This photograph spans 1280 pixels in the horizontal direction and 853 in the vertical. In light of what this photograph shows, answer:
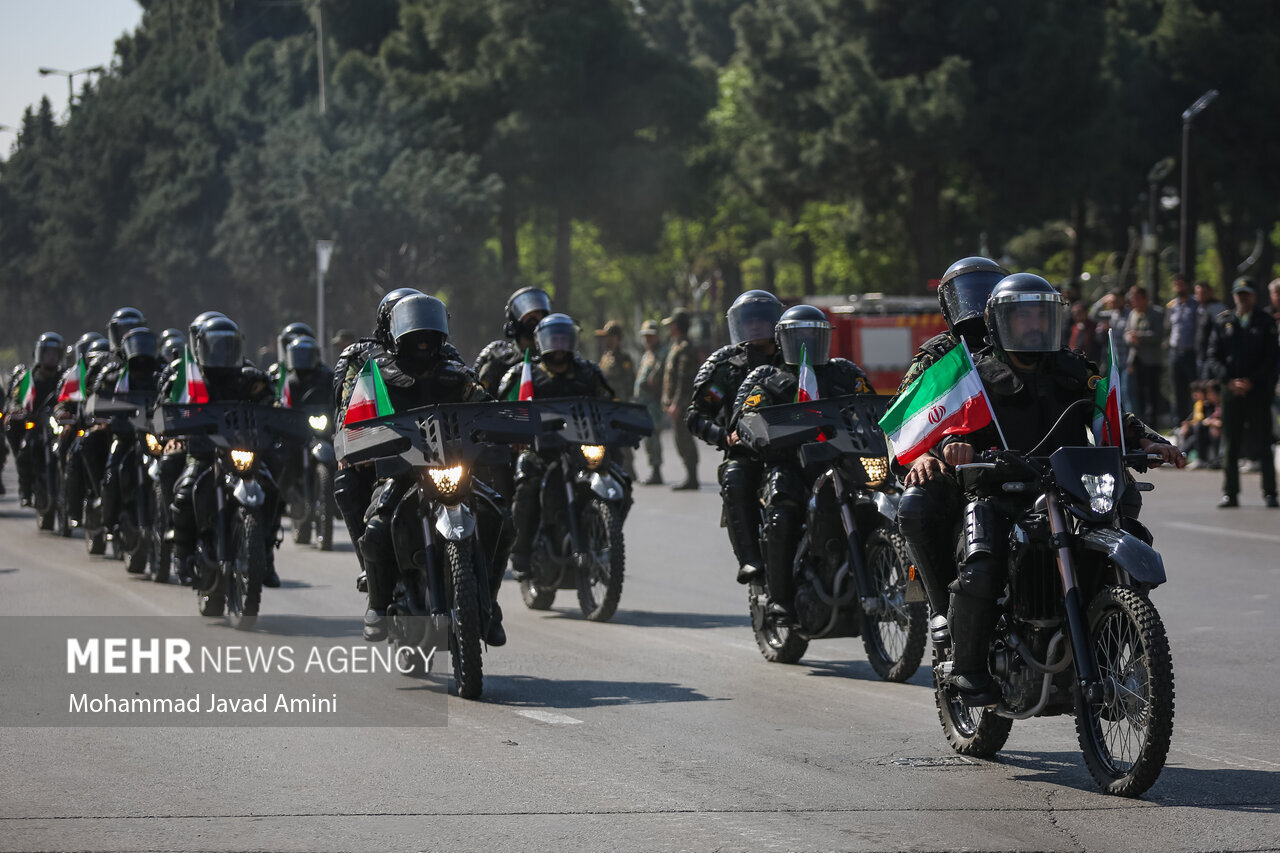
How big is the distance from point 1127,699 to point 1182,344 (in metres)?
17.7

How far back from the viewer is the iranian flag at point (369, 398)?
29.6 feet

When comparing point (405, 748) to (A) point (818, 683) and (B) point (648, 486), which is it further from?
(B) point (648, 486)

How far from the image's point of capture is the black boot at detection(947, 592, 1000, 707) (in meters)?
6.75

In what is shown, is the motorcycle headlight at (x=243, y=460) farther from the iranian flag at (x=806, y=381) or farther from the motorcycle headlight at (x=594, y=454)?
the iranian flag at (x=806, y=381)

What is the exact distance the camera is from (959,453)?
6516 millimetres

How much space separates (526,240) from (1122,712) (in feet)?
238

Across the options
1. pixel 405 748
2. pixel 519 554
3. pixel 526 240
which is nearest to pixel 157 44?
pixel 526 240

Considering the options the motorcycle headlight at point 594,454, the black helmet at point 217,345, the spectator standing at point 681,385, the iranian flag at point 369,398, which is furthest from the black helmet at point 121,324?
the spectator standing at point 681,385

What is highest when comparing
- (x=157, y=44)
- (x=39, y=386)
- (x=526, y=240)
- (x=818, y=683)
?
(x=157, y=44)

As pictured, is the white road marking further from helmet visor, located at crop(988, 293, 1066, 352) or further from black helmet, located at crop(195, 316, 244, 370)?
black helmet, located at crop(195, 316, 244, 370)

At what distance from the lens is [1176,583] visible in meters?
13.1

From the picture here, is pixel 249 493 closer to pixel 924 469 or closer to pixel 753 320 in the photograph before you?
pixel 753 320

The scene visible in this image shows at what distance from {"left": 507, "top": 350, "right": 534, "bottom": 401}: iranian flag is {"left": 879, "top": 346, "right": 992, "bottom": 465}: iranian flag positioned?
546 centimetres
